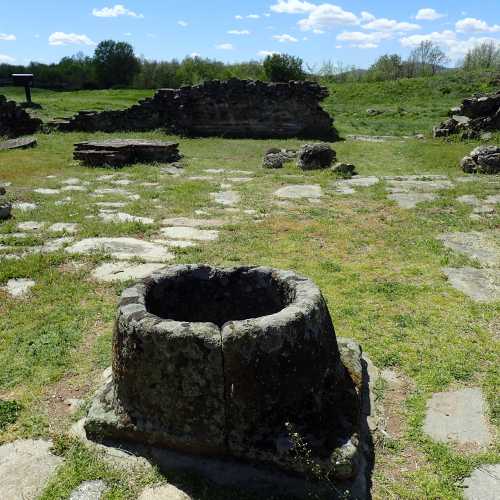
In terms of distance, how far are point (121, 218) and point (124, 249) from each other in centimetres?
154

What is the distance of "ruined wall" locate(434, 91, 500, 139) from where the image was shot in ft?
47.5

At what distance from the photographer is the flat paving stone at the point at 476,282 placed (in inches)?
194

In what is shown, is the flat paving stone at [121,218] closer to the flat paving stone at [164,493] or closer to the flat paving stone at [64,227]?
the flat paving stone at [64,227]

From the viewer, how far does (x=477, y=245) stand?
20.7ft

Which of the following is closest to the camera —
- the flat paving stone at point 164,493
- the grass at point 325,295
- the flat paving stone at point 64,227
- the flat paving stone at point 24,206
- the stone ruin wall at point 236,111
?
the flat paving stone at point 164,493

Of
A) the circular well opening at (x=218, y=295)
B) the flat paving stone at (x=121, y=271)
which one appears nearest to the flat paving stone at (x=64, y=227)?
the flat paving stone at (x=121, y=271)

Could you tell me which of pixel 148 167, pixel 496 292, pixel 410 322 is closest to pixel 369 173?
pixel 148 167

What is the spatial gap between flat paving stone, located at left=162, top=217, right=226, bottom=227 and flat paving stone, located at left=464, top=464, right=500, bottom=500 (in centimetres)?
507

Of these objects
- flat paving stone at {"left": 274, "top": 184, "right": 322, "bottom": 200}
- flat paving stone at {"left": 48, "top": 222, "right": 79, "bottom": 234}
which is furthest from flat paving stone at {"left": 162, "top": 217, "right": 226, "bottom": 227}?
flat paving stone at {"left": 274, "top": 184, "right": 322, "bottom": 200}

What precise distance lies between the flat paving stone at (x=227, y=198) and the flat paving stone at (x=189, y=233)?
1459 millimetres

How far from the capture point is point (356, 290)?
200 inches

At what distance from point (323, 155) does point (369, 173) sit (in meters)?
1.11

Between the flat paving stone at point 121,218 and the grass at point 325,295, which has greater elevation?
the flat paving stone at point 121,218

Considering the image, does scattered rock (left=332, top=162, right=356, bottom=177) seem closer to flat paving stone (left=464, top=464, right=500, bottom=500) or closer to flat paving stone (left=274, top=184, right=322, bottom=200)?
flat paving stone (left=274, top=184, right=322, bottom=200)
